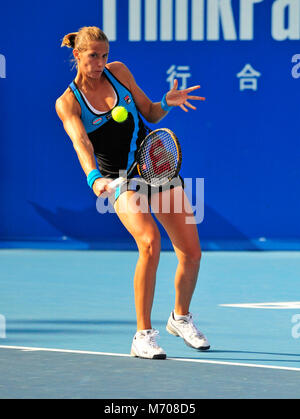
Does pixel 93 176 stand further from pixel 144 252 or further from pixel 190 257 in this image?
pixel 190 257

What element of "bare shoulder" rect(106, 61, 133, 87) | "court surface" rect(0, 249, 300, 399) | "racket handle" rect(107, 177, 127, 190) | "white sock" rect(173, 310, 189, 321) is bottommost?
"court surface" rect(0, 249, 300, 399)

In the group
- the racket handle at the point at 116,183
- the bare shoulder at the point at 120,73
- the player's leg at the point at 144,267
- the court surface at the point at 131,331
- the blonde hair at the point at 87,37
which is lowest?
the court surface at the point at 131,331

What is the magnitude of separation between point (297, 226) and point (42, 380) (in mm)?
7645

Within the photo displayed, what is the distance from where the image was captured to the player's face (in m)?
6.51

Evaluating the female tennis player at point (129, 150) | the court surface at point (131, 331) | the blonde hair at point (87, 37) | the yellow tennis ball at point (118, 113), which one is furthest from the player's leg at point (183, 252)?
the blonde hair at point (87, 37)

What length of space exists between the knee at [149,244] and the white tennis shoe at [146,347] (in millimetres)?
439

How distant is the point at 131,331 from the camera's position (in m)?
7.48

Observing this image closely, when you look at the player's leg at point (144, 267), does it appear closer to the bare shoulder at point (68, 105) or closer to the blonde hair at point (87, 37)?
the bare shoulder at point (68, 105)

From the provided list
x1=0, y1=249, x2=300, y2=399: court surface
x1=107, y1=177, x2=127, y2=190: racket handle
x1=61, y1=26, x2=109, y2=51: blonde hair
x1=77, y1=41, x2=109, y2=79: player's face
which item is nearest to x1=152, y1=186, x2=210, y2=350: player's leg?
x1=0, y1=249, x2=300, y2=399: court surface

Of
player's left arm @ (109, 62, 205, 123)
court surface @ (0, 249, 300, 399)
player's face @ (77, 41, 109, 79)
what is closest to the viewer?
court surface @ (0, 249, 300, 399)

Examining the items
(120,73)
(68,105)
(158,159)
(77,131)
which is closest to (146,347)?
(158,159)

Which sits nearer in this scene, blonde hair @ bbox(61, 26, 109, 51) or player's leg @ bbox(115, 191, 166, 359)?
player's leg @ bbox(115, 191, 166, 359)

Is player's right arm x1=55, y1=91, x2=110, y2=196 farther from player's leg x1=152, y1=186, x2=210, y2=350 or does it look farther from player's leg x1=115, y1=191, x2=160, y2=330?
player's leg x1=152, y1=186, x2=210, y2=350

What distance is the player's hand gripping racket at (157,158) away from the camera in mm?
6582
